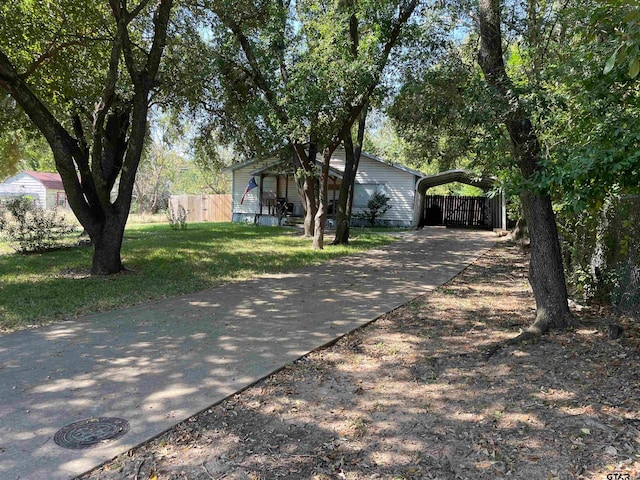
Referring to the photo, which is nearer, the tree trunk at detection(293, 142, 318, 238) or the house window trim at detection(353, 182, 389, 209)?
the tree trunk at detection(293, 142, 318, 238)

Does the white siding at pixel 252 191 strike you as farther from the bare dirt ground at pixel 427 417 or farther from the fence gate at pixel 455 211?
the bare dirt ground at pixel 427 417

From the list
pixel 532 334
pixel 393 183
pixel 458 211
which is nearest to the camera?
pixel 532 334

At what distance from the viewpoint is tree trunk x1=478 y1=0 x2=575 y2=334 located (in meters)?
5.20

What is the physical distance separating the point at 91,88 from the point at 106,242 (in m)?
4.66

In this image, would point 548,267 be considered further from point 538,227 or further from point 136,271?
point 136,271

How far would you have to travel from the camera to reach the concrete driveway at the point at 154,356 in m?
3.19

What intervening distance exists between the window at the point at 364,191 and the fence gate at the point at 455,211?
198 inches

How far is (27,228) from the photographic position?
12266mm

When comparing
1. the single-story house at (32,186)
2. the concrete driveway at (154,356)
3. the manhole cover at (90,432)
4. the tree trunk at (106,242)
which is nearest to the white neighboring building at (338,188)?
the tree trunk at (106,242)

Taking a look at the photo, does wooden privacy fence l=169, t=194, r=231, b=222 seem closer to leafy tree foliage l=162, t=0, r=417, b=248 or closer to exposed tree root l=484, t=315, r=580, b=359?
leafy tree foliage l=162, t=0, r=417, b=248

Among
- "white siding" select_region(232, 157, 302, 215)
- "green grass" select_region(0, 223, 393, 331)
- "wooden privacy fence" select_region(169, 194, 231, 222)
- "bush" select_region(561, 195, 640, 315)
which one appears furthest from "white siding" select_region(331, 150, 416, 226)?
"bush" select_region(561, 195, 640, 315)

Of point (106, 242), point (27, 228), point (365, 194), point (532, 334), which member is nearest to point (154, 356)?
point (532, 334)

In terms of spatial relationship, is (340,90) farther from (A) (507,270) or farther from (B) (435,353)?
(B) (435,353)

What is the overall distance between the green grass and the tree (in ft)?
3.16
